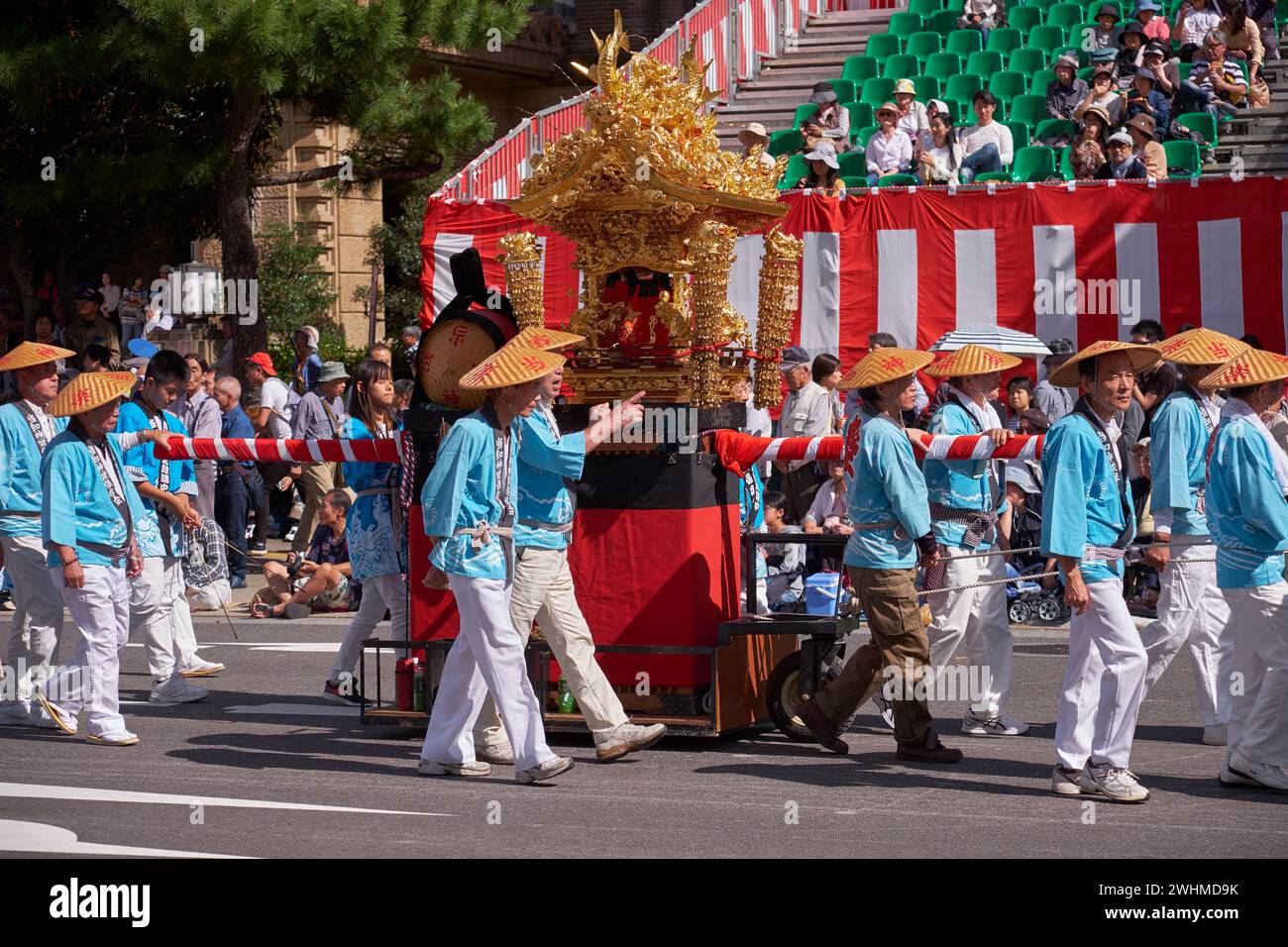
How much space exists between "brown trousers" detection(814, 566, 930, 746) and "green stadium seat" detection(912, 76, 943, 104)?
1336 cm

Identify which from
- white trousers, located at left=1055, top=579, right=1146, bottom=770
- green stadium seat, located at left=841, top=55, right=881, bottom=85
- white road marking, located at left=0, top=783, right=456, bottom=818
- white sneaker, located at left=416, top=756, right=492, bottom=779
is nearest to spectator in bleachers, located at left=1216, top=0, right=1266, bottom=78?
green stadium seat, located at left=841, top=55, right=881, bottom=85

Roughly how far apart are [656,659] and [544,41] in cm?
2343

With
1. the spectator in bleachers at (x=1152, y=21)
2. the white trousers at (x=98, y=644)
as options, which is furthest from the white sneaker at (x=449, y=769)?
the spectator in bleachers at (x=1152, y=21)

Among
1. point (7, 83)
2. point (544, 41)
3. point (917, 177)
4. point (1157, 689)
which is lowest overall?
point (1157, 689)

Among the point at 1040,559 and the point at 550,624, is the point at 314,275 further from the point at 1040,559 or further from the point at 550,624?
the point at 550,624

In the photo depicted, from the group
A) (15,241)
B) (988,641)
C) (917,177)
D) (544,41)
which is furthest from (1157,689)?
(544,41)

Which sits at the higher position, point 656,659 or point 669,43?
point 669,43

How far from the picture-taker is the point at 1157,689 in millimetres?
11016

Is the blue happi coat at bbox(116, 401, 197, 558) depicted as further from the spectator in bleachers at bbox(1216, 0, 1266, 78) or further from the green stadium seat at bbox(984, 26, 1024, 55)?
the green stadium seat at bbox(984, 26, 1024, 55)

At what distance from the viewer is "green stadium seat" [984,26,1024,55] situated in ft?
72.0

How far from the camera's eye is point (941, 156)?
18.5 meters

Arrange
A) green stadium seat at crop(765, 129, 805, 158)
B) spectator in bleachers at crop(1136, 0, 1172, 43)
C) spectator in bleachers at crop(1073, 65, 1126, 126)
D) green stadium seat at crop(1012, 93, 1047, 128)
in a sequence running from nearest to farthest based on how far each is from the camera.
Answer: spectator in bleachers at crop(1073, 65, 1126, 126) < spectator in bleachers at crop(1136, 0, 1172, 43) < green stadium seat at crop(1012, 93, 1047, 128) < green stadium seat at crop(765, 129, 805, 158)

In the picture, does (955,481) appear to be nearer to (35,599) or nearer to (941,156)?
(35,599)

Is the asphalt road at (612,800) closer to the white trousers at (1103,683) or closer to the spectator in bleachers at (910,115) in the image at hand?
the white trousers at (1103,683)
